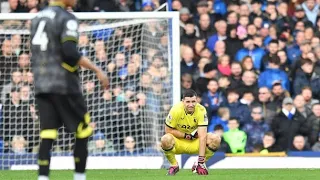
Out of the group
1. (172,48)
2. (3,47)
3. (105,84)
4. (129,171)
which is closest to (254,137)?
(172,48)

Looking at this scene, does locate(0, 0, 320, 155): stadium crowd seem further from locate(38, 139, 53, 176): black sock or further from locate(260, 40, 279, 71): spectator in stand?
locate(38, 139, 53, 176): black sock

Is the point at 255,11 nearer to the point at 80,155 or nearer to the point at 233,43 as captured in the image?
the point at 233,43

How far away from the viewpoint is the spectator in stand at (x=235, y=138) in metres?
17.8

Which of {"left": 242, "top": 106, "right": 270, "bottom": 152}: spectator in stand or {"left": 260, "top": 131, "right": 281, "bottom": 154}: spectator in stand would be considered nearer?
{"left": 260, "top": 131, "right": 281, "bottom": 154}: spectator in stand

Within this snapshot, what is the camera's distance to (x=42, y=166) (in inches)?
383

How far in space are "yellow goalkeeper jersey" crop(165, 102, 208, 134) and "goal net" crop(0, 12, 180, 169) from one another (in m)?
2.71

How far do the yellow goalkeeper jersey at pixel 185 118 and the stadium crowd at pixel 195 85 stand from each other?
3052 mm

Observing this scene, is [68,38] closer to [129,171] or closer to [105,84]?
A: [105,84]

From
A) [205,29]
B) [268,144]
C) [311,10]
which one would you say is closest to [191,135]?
[268,144]

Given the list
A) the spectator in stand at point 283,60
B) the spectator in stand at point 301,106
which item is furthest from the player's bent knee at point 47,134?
the spectator in stand at point 283,60

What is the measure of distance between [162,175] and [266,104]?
5070 millimetres

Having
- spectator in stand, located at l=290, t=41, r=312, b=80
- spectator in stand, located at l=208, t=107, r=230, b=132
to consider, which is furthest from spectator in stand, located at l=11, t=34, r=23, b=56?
spectator in stand, located at l=290, t=41, r=312, b=80

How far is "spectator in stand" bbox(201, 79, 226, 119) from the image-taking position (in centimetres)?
1856

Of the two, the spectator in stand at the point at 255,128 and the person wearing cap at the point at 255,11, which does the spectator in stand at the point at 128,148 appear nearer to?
the spectator in stand at the point at 255,128
